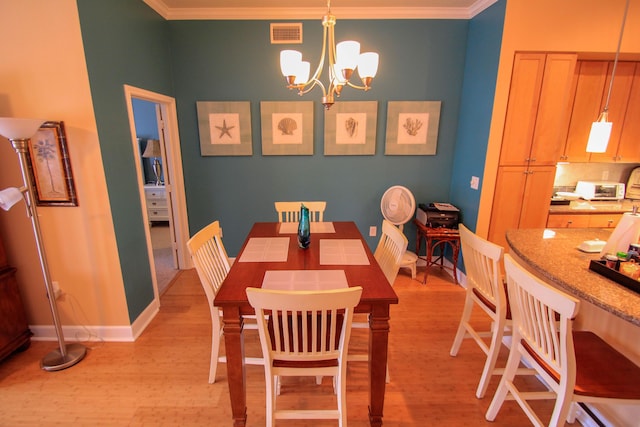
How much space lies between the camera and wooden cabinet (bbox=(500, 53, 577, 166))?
2623mm

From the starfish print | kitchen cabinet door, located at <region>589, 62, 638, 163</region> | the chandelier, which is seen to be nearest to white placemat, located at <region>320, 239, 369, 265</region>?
the chandelier

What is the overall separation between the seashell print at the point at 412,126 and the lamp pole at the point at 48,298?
3.20 metres

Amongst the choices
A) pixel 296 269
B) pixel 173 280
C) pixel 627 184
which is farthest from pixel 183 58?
pixel 627 184

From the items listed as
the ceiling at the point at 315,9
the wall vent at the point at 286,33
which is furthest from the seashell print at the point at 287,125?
the ceiling at the point at 315,9

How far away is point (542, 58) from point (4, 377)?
4.81m

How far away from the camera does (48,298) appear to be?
213 cm

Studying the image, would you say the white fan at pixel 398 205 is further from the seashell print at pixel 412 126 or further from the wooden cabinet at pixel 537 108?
the wooden cabinet at pixel 537 108

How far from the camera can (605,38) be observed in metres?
2.56

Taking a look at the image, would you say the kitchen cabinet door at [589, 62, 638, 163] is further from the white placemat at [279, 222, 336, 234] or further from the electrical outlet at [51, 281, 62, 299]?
the electrical outlet at [51, 281, 62, 299]

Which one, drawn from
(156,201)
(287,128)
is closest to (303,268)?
(287,128)

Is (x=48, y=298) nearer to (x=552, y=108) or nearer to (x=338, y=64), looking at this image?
(x=338, y=64)

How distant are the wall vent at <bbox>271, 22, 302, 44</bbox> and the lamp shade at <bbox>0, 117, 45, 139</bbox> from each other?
2.25m

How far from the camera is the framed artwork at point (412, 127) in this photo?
3.31 metres

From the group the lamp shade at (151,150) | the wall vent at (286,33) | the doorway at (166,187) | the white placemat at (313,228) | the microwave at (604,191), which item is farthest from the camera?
the lamp shade at (151,150)
